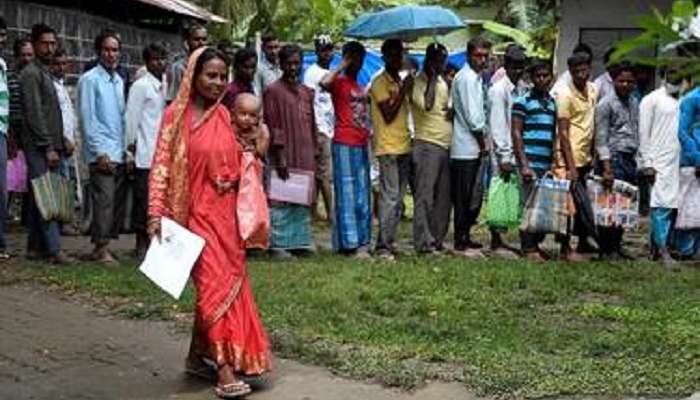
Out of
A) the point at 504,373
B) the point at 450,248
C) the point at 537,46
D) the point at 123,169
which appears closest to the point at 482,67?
the point at 450,248

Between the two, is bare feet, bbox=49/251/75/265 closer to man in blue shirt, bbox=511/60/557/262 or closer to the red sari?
the red sari

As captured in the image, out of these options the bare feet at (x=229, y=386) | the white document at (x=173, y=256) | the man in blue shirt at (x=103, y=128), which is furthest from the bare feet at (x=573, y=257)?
the white document at (x=173, y=256)

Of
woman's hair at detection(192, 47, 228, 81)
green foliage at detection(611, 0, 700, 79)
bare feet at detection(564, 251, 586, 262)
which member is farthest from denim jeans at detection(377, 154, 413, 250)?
green foliage at detection(611, 0, 700, 79)

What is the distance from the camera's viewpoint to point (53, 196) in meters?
8.12

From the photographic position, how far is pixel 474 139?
352 inches

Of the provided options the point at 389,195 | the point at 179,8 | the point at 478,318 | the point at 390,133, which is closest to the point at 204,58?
the point at 478,318

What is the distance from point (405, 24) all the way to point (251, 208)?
396 centimetres

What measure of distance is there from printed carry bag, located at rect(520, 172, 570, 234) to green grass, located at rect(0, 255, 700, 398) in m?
0.35

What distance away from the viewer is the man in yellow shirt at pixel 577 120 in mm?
8680

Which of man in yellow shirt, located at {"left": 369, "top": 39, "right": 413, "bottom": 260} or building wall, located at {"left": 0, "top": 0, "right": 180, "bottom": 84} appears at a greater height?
building wall, located at {"left": 0, "top": 0, "right": 180, "bottom": 84}

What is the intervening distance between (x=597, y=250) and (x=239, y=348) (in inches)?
204

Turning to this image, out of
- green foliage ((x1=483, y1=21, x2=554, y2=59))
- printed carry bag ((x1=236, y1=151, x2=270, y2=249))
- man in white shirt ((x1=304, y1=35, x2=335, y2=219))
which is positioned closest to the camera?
printed carry bag ((x1=236, y1=151, x2=270, y2=249))

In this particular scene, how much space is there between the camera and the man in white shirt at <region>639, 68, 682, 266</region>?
8.76 meters

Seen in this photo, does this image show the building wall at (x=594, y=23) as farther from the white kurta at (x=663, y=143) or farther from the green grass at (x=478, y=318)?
the green grass at (x=478, y=318)
